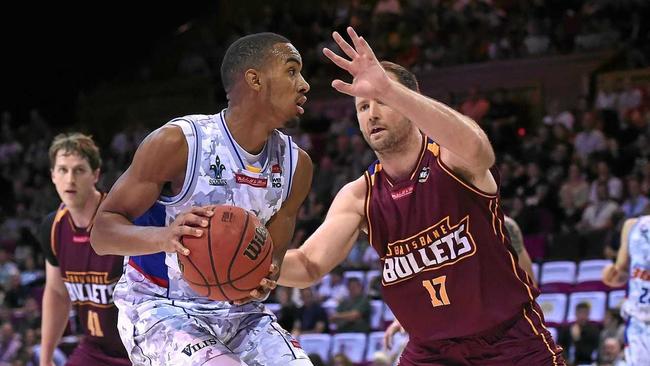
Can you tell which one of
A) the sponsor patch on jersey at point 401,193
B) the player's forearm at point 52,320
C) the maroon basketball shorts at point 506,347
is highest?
the sponsor patch on jersey at point 401,193

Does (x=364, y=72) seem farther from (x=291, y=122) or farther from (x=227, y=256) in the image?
(x=227, y=256)

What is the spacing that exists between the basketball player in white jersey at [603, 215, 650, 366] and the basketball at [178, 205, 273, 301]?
369 cm

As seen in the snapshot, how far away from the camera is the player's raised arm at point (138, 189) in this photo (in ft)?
11.8

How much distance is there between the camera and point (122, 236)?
3564 millimetres

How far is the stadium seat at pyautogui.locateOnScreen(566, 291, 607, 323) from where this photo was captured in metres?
9.39

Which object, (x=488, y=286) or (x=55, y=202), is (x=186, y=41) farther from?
(x=488, y=286)

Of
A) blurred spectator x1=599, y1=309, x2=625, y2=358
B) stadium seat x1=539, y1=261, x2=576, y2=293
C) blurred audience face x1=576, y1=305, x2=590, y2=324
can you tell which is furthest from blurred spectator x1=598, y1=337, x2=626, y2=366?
stadium seat x1=539, y1=261, x2=576, y2=293

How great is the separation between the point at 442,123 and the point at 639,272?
3.38 metres

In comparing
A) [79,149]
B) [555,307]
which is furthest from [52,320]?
[555,307]

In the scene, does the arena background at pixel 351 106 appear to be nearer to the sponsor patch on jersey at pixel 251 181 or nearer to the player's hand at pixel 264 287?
the sponsor patch on jersey at pixel 251 181

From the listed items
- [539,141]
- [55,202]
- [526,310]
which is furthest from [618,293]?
[55,202]

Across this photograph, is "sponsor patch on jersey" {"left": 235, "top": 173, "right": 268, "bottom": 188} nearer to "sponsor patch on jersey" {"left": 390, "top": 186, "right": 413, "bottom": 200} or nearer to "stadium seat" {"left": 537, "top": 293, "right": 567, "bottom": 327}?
"sponsor patch on jersey" {"left": 390, "top": 186, "right": 413, "bottom": 200}

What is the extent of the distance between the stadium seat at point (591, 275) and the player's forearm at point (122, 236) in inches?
276

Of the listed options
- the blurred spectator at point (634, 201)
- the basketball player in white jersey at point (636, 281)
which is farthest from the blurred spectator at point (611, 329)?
the basketball player in white jersey at point (636, 281)
